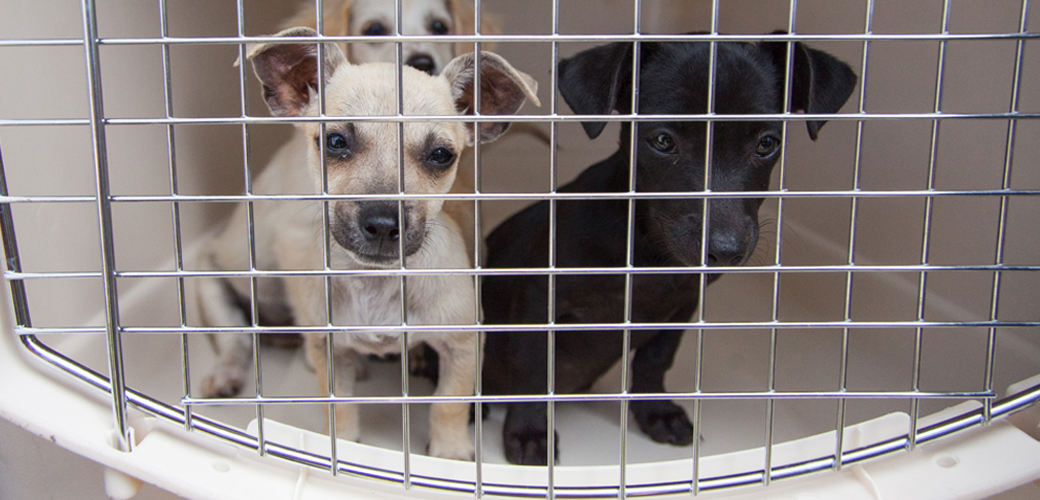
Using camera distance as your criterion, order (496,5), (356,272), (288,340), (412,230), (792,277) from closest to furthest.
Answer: (356,272)
(412,230)
(288,340)
(792,277)
(496,5)

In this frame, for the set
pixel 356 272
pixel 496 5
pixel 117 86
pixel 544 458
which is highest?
pixel 496 5

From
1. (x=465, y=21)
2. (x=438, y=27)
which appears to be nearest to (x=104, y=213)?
(x=438, y=27)

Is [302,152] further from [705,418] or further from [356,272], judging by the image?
[705,418]

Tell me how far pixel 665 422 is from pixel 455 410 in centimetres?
52

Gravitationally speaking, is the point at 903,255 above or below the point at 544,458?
above

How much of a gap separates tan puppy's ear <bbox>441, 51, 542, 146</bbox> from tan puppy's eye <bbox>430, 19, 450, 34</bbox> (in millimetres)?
783

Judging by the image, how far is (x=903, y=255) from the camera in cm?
206

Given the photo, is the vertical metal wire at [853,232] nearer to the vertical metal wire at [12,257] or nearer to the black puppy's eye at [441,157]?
the black puppy's eye at [441,157]

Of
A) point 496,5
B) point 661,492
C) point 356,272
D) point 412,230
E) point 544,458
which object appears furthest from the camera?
point 496,5

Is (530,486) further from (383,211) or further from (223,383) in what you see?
(223,383)

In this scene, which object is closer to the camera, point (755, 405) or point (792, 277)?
point (755, 405)

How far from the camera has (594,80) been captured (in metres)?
1.49

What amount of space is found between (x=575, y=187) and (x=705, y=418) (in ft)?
2.12

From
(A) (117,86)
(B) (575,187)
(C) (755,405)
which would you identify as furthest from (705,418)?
(A) (117,86)
